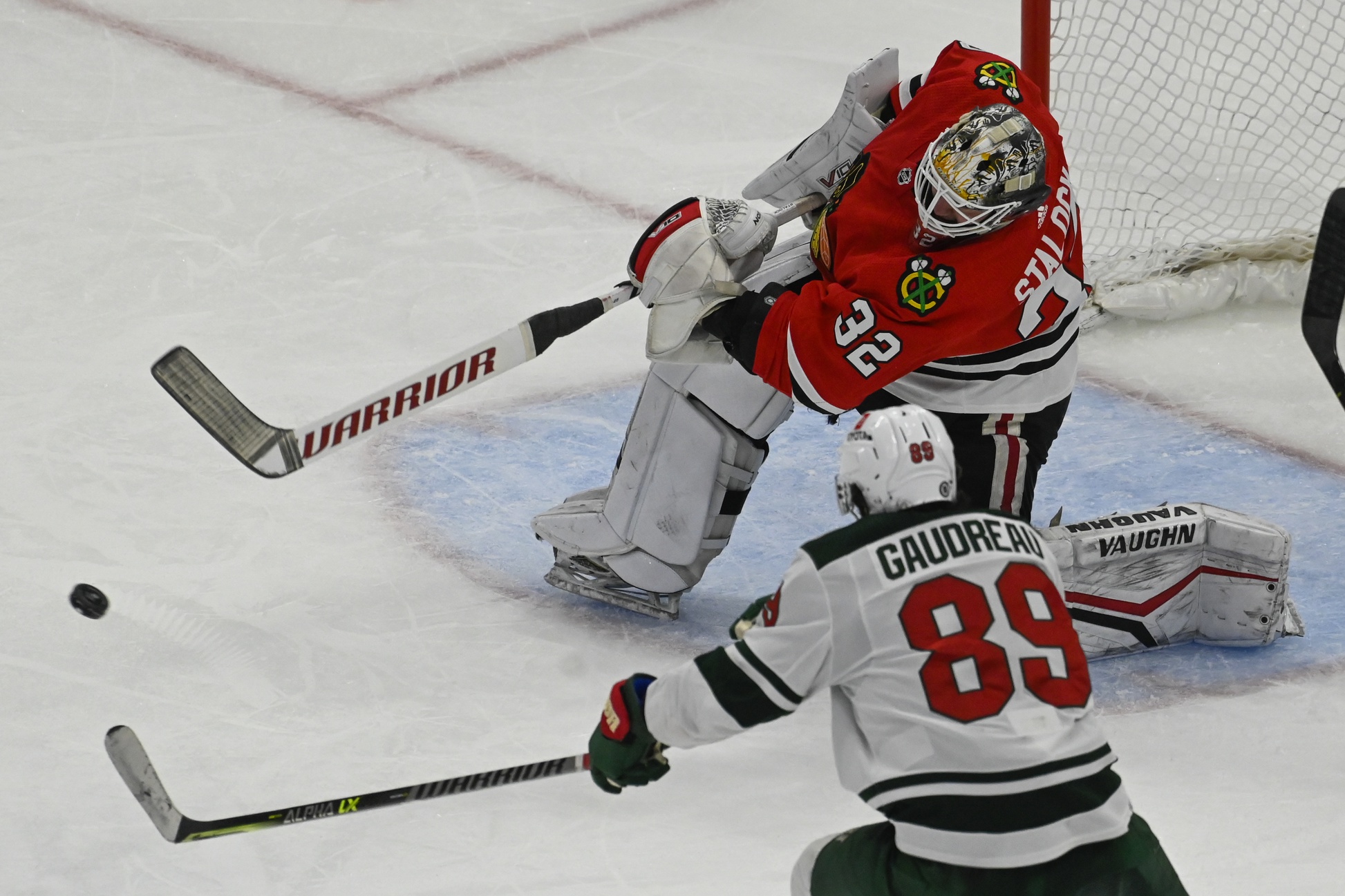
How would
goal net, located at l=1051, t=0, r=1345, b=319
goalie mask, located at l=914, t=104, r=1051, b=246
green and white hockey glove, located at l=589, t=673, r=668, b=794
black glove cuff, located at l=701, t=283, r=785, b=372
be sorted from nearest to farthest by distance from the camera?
green and white hockey glove, located at l=589, t=673, r=668, b=794, goalie mask, located at l=914, t=104, r=1051, b=246, black glove cuff, located at l=701, t=283, r=785, b=372, goal net, located at l=1051, t=0, r=1345, b=319

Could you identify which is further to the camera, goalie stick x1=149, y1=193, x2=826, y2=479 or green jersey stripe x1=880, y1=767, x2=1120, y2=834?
goalie stick x1=149, y1=193, x2=826, y2=479

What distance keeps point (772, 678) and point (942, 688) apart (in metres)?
0.19

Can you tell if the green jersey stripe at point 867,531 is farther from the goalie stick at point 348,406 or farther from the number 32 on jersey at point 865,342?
the goalie stick at point 348,406

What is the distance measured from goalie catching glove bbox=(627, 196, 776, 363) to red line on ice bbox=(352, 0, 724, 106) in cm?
280

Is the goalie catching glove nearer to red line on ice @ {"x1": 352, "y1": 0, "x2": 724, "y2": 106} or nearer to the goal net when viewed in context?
the goal net

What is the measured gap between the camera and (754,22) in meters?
6.12

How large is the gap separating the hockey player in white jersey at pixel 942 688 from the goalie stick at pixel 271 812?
40cm

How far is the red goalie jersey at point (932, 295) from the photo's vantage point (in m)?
2.64

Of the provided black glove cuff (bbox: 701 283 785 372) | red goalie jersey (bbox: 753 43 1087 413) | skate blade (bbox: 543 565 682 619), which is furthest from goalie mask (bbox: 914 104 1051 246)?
skate blade (bbox: 543 565 682 619)

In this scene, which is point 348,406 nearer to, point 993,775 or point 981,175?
point 981,175

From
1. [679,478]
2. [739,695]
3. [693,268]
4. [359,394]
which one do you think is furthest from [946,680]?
[359,394]

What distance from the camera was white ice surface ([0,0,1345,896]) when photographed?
8.69 ft

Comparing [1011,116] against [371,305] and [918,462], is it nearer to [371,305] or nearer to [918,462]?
[918,462]

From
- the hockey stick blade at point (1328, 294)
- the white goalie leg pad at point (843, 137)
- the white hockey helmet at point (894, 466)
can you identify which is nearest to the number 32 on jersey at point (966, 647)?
the white hockey helmet at point (894, 466)
